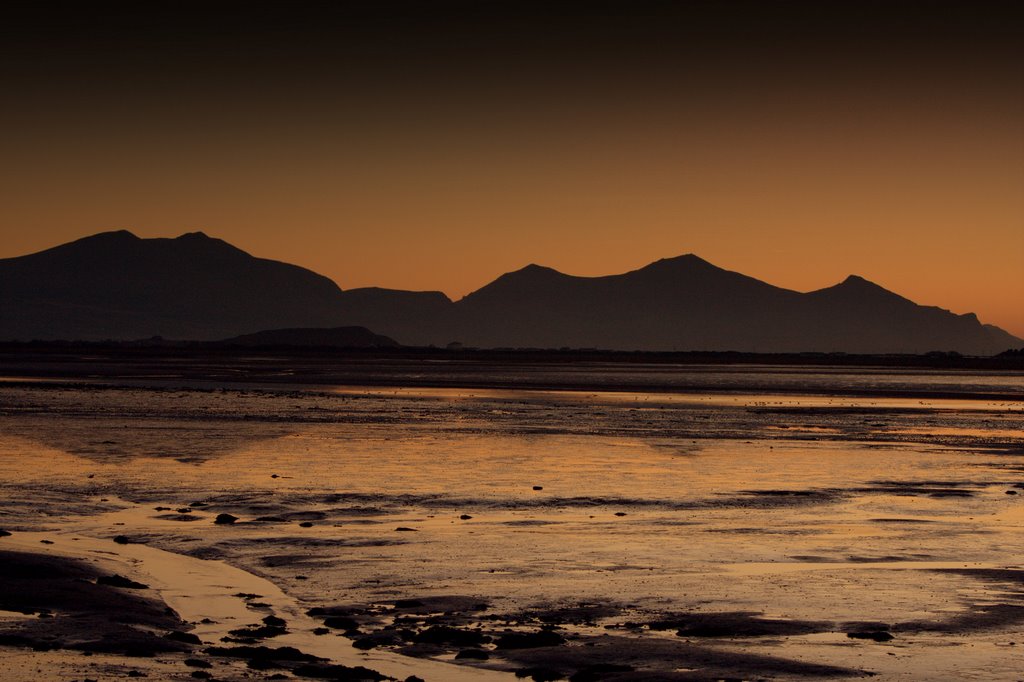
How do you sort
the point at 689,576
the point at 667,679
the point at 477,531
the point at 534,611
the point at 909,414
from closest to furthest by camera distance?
the point at 667,679 → the point at 534,611 → the point at 689,576 → the point at 477,531 → the point at 909,414

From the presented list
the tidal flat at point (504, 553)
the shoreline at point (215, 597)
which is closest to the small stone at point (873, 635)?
the tidal flat at point (504, 553)

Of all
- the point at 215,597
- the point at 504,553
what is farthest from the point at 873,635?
the point at 215,597

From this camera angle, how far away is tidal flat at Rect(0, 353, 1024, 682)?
1402 centimetres

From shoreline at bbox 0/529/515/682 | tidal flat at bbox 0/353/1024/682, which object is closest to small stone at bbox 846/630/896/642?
tidal flat at bbox 0/353/1024/682

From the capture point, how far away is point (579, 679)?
516 inches

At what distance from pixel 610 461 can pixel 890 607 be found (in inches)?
715

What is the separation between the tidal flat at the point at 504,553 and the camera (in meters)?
14.0

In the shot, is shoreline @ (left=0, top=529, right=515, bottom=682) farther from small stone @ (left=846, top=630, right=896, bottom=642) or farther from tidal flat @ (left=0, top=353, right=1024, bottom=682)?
small stone @ (left=846, top=630, right=896, bottom=642)

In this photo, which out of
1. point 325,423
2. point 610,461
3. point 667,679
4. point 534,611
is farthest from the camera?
point 325,423

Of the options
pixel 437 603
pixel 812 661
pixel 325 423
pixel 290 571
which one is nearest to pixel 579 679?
pixel 812 661

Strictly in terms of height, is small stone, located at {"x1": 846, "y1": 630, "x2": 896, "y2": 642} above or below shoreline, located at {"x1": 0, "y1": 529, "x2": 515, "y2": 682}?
above

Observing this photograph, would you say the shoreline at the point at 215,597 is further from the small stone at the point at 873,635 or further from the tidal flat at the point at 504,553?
the small stone at the point at 873,635

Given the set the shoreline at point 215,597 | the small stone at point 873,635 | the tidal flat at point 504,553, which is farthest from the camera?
the small stone at point 873,635

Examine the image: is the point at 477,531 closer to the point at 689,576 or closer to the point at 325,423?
the point at 689,576
